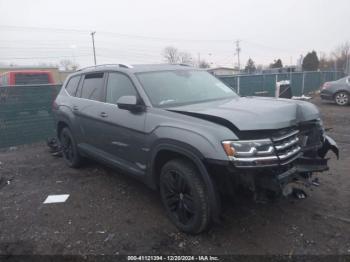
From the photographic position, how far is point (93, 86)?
5082 mm

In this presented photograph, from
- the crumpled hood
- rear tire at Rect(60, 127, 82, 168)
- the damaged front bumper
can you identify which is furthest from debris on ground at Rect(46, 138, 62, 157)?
the damaged front bumper

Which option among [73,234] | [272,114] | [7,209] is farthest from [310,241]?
[7,209]

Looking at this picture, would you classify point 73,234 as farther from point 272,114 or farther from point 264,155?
point 272,114

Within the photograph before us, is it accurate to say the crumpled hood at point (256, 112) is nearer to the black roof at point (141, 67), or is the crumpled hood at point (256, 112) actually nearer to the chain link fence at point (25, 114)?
the black roof at point (141, 67)

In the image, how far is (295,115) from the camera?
3.32 meters

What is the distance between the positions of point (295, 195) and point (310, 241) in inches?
19.1

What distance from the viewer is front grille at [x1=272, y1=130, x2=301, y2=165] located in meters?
2.94

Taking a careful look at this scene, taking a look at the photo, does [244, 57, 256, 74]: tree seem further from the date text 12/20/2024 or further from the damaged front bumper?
the date text 12/20/2024

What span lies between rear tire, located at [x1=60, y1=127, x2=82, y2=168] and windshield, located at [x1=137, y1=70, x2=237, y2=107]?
2.29m

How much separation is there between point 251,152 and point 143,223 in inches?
66.7

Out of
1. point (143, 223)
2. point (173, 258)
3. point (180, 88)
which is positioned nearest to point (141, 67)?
point (180, 88)

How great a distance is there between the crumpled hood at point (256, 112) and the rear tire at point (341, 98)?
11850mm

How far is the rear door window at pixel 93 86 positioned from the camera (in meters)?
4.86

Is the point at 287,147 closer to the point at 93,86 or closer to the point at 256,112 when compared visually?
the point at 256,112
